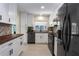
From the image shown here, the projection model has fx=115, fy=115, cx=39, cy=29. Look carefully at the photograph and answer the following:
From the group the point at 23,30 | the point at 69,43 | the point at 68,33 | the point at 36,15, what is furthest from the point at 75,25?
the point at 36,15

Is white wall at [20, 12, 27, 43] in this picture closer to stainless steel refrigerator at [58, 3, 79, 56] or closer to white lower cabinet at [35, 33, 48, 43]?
white lower cabinet at [35, 33, 48, 43]

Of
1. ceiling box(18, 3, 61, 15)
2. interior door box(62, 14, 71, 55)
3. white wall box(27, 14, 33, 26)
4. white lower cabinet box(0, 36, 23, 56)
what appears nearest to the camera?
white lower cabinet box(0, 36, 23, 56)

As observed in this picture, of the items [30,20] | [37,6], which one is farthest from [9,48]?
[30,20]

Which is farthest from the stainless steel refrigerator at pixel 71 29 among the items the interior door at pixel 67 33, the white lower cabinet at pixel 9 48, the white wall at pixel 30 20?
the white wall at pixel 30 20

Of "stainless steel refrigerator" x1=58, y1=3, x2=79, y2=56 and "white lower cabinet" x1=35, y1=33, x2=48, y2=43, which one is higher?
"stainless steel refrigerator" x1=58, y1=3, x2=79, y2=56

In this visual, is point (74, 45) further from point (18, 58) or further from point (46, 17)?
point (46, 17)

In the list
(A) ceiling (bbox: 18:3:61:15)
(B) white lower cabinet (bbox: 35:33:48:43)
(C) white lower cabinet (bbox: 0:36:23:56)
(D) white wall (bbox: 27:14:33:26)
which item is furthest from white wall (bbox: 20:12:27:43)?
(C) white lower cabinet (bbox: 0:36:23:56)

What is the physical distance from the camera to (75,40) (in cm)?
220

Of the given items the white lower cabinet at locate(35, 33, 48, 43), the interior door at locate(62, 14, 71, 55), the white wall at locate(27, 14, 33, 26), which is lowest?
the white lower cabinet at locate(35, 33, 48, 43)

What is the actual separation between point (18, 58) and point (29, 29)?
23.7 feet

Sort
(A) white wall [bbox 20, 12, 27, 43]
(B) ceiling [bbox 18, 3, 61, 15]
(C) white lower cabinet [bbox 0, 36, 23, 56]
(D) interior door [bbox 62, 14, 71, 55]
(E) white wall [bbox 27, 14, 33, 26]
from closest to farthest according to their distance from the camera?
(C) white lower cabinet [bbox 0, 36, 23, 56] → (D) interior door [bbox 62, 14, 71, 55] → (B) ceiling [bbox 18, 3, 61, 15] → (A) white wall [bbox 20, 12, 27, 43] → (E) white wall [bbox 27, 14, 33, 26]

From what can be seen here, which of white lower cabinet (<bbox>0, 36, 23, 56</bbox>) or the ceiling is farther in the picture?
the ceiling

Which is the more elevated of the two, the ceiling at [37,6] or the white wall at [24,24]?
the ceiling at [37,6]

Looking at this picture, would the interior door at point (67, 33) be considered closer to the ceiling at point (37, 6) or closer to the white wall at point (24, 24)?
the ceiling at point (37, 6)
